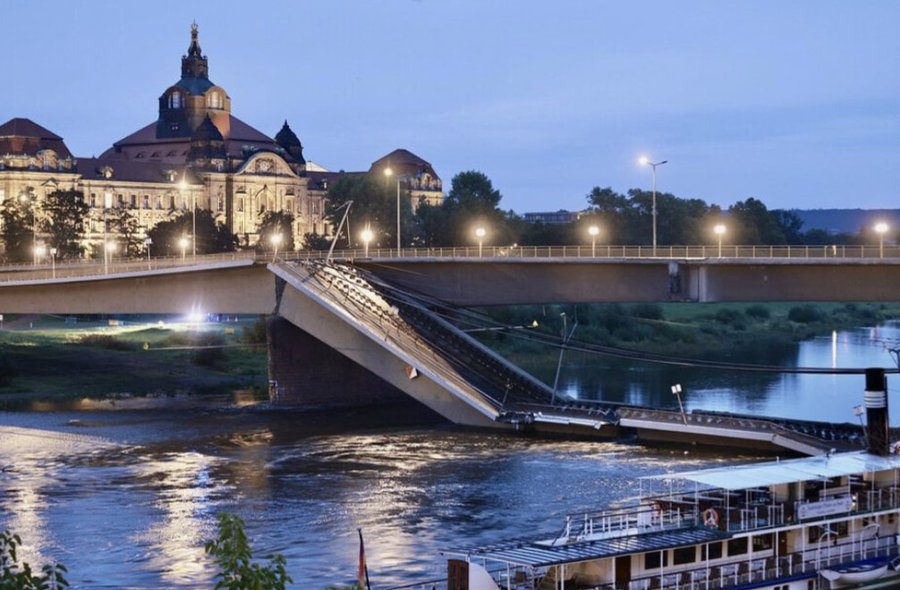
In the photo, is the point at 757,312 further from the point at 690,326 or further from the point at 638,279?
the point at 638,279

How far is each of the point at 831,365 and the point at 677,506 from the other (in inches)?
2534

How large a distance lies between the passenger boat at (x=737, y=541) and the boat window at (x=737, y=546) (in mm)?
24

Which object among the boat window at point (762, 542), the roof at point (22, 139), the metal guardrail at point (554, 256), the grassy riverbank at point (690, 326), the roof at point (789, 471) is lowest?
the boat window at point (762, 542)

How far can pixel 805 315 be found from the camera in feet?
486

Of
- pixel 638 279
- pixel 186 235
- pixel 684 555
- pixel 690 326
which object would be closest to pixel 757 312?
pixel 690 326

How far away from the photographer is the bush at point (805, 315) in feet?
484

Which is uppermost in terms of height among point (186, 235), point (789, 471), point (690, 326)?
point (186, 235)

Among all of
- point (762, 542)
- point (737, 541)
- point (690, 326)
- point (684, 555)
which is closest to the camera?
point (684, 555)

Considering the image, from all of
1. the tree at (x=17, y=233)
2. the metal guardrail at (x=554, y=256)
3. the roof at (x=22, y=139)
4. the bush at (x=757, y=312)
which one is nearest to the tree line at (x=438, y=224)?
the tree at (x=17, y=233)

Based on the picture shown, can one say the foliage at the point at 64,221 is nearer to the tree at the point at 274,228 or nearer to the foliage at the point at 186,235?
the foliage at the point at 186,235

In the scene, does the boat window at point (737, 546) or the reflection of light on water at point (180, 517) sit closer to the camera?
the boat window at point (737, 546)

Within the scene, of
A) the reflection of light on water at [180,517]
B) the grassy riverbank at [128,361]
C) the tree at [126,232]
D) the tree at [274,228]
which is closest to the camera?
the reflection of light on water at [180,517]

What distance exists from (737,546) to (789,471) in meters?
3.52

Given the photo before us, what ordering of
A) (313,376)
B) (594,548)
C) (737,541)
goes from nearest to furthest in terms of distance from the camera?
(594,548) < (737,541) < (313,376)
